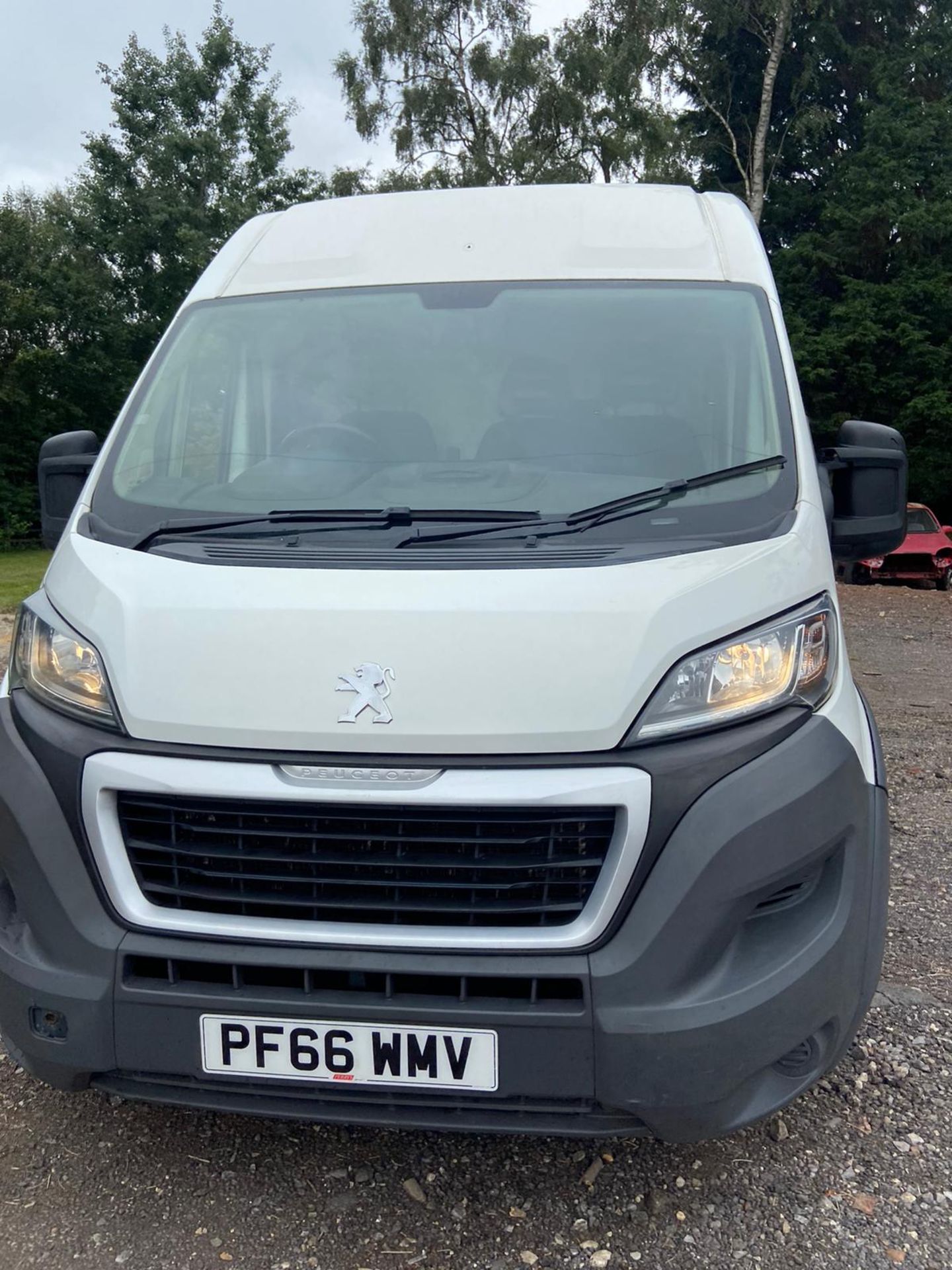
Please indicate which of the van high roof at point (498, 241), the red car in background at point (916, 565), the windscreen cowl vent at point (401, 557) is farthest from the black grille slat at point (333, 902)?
the red car in background at point (916, 565)

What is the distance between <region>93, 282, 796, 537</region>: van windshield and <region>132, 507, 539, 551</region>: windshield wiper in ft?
0.12

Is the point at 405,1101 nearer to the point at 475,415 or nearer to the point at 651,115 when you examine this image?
the point at 475,415

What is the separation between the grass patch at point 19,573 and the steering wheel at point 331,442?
8.80 m

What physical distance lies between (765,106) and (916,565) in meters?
12.3

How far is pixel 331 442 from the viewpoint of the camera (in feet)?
9.78

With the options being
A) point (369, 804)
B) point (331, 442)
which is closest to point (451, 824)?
point (369, 804)

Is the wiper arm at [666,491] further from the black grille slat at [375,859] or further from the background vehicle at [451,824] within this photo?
the black grille slat at [375,859]

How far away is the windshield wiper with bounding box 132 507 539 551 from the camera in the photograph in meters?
2.54

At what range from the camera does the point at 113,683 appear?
225 centimetres

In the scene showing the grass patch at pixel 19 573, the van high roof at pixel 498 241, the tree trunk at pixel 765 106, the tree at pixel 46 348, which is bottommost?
the grass patch at pixel 19 573

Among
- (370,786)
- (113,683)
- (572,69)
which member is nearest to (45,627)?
(113,683)

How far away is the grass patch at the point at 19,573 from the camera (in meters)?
14.2

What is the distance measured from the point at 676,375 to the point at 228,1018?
6.50 feet

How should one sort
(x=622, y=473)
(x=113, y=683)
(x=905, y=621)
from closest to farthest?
(x=113, y=683) < (x=622, y=473) < (x=905, y=621)
